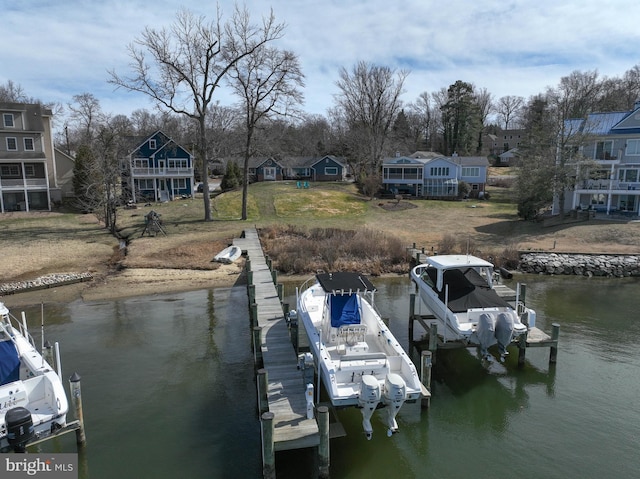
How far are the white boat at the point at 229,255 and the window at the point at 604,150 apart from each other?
3260 cm

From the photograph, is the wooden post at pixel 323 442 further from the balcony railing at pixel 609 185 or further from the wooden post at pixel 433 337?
the balcony railing at pixel 609 185

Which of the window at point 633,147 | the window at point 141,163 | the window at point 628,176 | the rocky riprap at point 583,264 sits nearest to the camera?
the rocky riprap at point 583,264

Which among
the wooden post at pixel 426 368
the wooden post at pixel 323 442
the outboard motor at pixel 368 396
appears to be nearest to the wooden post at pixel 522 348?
the wooden post at pixel 426 368

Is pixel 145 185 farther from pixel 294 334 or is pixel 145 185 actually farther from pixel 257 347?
pixel 257 347

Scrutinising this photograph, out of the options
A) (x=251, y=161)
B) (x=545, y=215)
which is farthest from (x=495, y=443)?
(x=251, y=161)

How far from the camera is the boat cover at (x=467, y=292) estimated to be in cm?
1514

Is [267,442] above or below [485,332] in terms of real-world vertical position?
below

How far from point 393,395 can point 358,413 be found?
2.63m

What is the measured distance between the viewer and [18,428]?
9.01 meters

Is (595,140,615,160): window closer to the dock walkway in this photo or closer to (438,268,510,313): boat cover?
(438,268,510,313): boat cover

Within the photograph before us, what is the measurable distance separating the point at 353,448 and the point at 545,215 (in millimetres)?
36888

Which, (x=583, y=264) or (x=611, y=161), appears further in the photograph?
(x=611, y=161)

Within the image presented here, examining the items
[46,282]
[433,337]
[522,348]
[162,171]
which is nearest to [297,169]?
[162,171]

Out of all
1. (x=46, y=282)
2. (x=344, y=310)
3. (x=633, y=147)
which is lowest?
(x=46, y=282)
